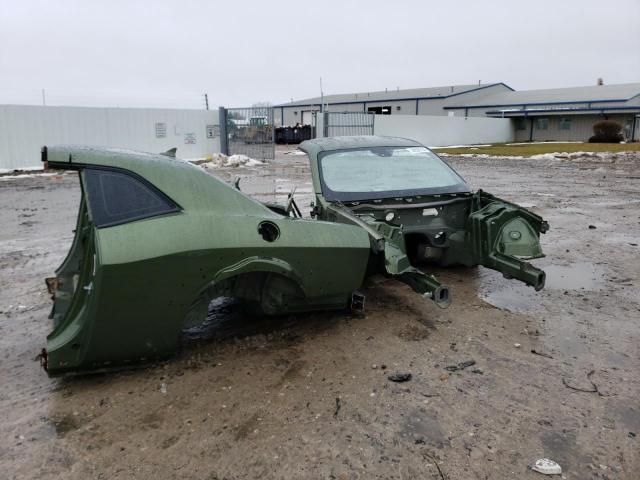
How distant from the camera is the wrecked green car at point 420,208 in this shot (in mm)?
4754

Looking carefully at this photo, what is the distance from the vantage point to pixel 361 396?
127 inches

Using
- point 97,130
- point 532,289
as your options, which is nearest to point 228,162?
point 97,130

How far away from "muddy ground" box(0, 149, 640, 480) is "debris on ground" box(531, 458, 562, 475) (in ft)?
0.14

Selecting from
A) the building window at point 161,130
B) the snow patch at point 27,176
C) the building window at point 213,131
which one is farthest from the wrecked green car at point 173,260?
the building window at point 213,131

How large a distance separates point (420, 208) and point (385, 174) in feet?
2.21

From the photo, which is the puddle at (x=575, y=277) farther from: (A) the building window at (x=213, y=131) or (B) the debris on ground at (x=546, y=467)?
(A) the building window at (x=213, y=131)

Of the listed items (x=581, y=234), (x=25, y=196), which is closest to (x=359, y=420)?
(x=581, y=234)

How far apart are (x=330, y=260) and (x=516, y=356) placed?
1538mm

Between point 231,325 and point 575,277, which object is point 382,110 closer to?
point 575,277

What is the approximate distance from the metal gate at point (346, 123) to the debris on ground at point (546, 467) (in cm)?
2549

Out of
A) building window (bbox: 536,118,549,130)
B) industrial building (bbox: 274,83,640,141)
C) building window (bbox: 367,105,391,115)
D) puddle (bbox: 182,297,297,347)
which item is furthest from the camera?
building window (bbox: 367,105,391,115)

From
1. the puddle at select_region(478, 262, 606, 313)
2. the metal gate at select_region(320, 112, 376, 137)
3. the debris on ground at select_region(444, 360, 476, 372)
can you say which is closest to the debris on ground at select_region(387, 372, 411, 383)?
the debris on ground at select_region(444, 360, 476, 372)

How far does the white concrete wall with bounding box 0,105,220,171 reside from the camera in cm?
1873

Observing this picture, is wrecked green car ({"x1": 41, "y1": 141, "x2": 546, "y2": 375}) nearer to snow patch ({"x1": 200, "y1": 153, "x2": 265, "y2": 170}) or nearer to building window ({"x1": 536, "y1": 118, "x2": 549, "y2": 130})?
snow patch ({"x1": 200, "y1": 153, "x2": 265, "y2": 170})
